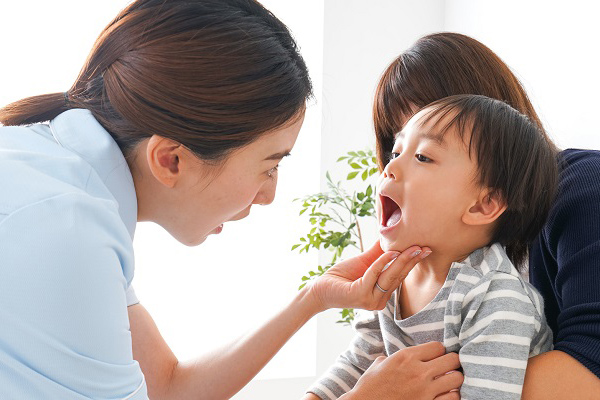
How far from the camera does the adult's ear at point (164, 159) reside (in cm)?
130

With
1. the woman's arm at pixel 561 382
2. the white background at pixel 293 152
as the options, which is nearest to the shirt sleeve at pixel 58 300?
the woman's arm at pixel 561 382

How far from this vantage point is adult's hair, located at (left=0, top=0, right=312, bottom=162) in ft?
4.16

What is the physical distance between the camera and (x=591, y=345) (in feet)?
4.51

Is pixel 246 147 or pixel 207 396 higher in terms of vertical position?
pixel 246 147

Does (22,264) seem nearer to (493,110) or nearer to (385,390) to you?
(385,390)

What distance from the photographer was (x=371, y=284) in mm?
1537

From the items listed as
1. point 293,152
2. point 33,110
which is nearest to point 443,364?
point 33,110

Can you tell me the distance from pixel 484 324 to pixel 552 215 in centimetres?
34

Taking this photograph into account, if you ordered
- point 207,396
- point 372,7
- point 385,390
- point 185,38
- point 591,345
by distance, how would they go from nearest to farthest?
point 185,38 → point 591,345 → point 385,390 → point 207,396 → point 372,7

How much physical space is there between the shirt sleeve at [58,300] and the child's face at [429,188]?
0.63 m

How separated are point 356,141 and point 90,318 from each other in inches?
105

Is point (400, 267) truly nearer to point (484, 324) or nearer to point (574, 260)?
point (484, 324)

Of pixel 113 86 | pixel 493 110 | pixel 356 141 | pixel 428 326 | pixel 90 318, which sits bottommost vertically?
pixel 356 141

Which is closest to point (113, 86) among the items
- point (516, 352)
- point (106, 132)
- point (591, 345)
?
point (106, 132)
